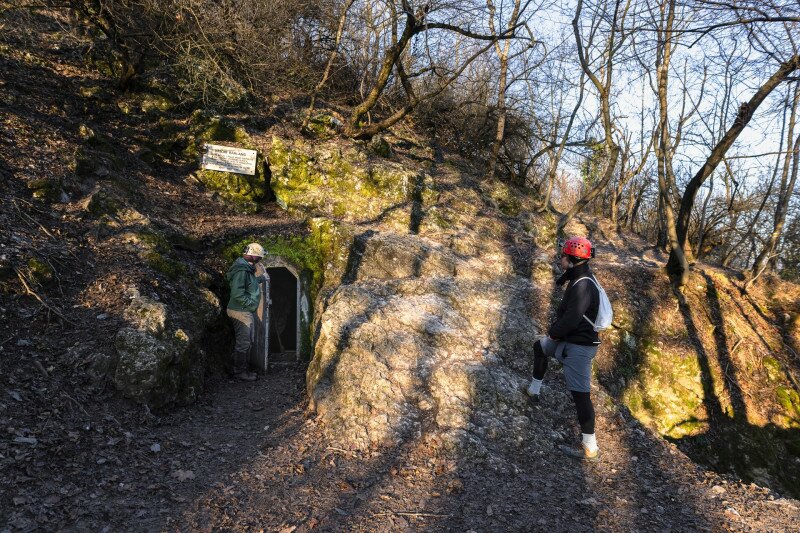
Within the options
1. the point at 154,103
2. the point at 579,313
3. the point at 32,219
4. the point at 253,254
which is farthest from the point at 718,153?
the point at 154,103

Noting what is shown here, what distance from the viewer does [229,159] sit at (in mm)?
8711

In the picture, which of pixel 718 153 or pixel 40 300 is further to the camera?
pixel 718 153

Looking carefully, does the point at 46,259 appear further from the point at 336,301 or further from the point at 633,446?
the point at 633,446

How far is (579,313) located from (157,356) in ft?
13.8

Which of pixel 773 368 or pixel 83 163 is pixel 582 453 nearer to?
pixel 773 368

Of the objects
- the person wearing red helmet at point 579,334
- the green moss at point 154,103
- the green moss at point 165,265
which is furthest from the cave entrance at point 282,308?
the person wearing red helmet at point 579,334

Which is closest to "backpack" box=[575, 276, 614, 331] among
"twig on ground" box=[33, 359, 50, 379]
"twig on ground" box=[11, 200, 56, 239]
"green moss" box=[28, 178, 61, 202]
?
"twig on ground" box=[33, 359, 50, 379]

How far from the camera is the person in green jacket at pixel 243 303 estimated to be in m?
5.91

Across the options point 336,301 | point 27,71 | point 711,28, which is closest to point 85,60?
point 27,71

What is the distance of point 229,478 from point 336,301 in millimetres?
2959

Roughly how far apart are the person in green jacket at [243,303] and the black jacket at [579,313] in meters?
4.10

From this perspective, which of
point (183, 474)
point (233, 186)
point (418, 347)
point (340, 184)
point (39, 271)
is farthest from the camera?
point (340, 184)

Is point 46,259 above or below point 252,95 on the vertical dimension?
below

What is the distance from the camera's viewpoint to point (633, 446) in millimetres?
4707
